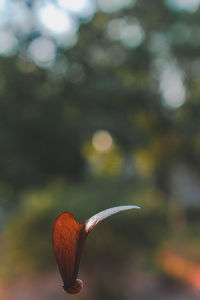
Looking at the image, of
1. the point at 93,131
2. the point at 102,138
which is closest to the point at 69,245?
the point at 93,131

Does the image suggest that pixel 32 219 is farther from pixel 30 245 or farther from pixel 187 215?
pixel 187 215

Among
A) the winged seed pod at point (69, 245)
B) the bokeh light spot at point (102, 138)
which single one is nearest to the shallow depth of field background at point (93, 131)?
the bokeh light spot at point (102, 138)

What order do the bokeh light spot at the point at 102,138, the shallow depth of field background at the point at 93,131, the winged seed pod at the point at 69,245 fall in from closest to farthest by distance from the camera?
the winged seed pod at the point at 69,245
the shallow depth of field background at the point at 93,131
the bokeh light spot at the point at 102,138

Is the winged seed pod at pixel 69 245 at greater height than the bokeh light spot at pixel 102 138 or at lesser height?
greater

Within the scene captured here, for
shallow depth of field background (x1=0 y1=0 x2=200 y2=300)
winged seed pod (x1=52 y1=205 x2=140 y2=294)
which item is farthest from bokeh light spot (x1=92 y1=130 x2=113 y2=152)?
winged seed pod (x1=52 y1=205 x2=140 y2=294)

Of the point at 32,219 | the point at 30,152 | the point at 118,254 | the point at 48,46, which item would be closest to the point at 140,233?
the point at 118,254

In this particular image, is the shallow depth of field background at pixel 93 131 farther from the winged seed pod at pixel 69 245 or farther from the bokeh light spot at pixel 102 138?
the winged seed pod at pixel 69 245
